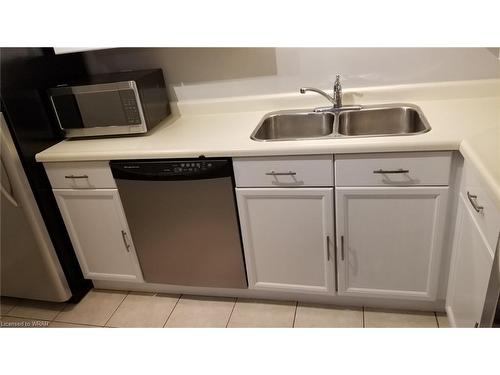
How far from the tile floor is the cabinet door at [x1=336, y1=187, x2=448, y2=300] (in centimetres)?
13

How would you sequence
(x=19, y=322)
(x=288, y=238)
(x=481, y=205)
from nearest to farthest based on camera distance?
(x=481, y=205) < (x=288, y=238) < (x=19, y=322)

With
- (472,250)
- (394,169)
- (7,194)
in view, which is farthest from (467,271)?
(7,194)

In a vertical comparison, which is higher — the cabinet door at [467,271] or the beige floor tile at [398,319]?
the cabinet door at [467,271]

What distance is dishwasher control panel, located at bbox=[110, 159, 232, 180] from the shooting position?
62.6 inches

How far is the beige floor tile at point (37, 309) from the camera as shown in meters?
2.07

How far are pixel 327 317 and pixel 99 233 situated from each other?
125 centimetres

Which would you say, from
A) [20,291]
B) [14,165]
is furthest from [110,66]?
[20,291]

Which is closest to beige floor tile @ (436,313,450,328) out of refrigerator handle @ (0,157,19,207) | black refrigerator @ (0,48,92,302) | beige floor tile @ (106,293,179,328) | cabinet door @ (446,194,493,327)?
cabinet door @ (446,194,493,327)

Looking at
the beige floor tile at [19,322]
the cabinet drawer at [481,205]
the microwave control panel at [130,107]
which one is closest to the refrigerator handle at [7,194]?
the microwave control panel at [130,107]

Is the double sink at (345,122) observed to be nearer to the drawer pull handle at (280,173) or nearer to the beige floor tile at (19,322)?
the drawer pull handle at (280,173)

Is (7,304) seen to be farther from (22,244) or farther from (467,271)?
(467,271)

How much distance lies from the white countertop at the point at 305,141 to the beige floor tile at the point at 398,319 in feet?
2.84

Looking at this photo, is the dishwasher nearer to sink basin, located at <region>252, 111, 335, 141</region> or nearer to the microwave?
the microwave

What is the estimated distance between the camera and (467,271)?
53.4 inches
